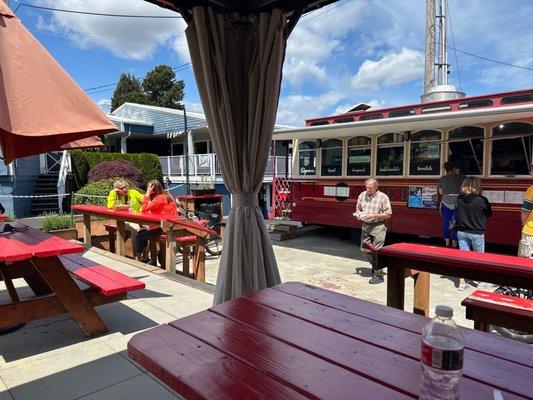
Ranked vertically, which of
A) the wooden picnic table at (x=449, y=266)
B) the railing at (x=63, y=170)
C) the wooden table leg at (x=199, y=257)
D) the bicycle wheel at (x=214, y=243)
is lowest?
the bicycle wheel at (x=214, y=243)

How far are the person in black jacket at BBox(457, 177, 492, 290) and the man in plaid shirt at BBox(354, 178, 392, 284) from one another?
105cm

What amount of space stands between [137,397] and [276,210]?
9.49 metres

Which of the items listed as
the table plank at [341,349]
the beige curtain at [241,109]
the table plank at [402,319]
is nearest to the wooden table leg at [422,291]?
the beige curtain at [241,109]

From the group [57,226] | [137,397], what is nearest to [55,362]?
[137,397]

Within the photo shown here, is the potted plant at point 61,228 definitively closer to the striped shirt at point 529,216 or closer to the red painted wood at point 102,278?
the red painted wood at point 102,278

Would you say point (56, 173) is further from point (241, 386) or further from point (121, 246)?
point (241, 386)

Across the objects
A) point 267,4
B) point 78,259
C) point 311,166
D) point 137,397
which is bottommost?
point 137,397

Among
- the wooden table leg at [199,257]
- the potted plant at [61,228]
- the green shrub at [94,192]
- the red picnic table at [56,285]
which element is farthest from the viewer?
the green shrub at [94,192]

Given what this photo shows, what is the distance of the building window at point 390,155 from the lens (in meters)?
8.70

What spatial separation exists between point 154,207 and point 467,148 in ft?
20.4

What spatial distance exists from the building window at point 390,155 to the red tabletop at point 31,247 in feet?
24.0

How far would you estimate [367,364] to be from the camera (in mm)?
1327

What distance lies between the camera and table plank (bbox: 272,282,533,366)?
141cm

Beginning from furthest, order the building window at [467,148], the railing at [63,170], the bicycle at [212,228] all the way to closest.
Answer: the railing at [63,170] < the bicycle at [212,228] < the building window at [467,148]
